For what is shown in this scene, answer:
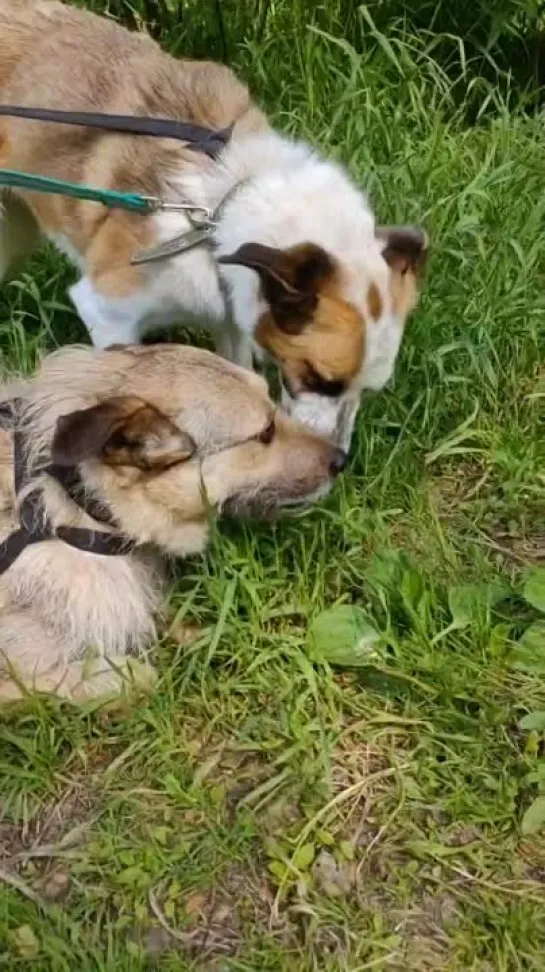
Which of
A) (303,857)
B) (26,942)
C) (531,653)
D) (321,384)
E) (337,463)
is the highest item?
(321,384)

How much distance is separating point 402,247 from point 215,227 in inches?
22.9

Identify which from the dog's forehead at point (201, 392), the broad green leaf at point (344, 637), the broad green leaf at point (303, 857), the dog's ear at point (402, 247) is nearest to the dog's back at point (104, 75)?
the dog's ear at point (402, 247)

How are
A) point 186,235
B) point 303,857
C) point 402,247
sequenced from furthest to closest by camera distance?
point 186,235, point 402,247, point 303,857

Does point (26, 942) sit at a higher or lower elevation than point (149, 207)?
lower

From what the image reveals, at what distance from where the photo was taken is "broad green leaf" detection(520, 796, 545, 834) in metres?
2.90

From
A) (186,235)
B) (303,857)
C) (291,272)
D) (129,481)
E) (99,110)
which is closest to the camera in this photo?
(303,857)

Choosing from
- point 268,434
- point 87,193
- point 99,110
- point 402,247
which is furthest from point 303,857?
point 99,110

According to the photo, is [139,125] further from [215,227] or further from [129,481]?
[129,481]

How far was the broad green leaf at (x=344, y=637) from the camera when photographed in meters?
3.27

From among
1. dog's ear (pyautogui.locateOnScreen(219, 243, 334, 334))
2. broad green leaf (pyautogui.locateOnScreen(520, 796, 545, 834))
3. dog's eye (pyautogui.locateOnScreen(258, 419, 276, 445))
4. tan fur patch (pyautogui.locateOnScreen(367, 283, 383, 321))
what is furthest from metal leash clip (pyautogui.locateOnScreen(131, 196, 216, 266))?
broad green leaf (pyautogui.locateOnScreen(520, 796, 545, 834))

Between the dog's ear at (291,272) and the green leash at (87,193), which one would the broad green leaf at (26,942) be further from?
the green leash at (87,193)

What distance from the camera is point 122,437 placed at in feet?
9.70

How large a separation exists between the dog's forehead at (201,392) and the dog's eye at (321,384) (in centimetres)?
26

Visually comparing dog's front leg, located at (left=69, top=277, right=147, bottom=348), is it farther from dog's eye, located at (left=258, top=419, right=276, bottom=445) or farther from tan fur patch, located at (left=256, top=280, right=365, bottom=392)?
dog's eye, located at (left=258, top=419, right=276, bottom=445)
